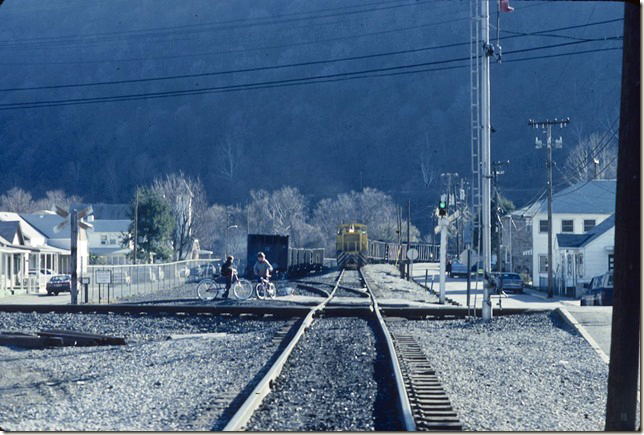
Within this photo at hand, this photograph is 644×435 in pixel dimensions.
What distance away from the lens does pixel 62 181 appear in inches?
6437

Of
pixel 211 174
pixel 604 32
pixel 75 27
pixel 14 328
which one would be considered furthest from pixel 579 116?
pixel 14 328

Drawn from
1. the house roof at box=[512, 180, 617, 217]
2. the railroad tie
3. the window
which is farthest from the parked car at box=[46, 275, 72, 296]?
the railroad tie

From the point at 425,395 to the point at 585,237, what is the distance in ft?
154

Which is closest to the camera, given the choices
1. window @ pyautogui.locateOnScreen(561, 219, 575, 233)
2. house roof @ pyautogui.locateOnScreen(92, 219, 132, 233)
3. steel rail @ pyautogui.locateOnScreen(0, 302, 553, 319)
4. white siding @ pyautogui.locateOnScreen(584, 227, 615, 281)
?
steel rail @ pyautogui.locateOnScreen(0, 302, 553, 319)

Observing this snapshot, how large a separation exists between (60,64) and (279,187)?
5726 centimetres

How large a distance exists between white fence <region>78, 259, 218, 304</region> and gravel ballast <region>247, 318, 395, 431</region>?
19.8 m

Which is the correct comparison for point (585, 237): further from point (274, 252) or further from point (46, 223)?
point (46, 223)

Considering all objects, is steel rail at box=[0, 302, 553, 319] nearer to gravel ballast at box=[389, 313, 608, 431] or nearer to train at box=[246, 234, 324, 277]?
gravel ballast at box=[389, 313, 608, 431]

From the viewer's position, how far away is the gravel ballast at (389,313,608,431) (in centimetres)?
867

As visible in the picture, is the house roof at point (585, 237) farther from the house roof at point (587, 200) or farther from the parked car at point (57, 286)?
the parked car at point (57, 286)

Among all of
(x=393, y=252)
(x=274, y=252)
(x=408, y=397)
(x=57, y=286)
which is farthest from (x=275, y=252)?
(x=408, y=397)

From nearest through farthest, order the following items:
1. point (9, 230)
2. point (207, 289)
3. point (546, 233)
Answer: point (207, 289)
point (9, 230)
point (546, 233)

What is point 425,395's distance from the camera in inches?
370

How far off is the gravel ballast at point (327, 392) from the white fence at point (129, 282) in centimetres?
1980
